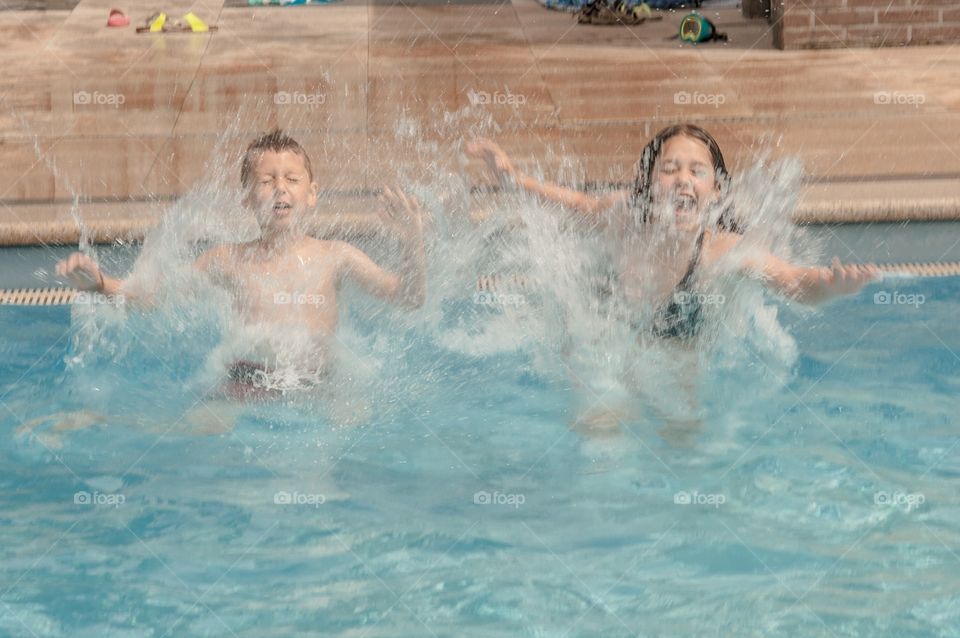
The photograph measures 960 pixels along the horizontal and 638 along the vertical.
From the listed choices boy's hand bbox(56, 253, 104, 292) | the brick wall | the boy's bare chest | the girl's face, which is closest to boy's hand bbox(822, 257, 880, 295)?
the girl's face

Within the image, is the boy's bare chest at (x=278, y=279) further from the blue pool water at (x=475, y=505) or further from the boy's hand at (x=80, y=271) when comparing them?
the boy's hand at (x=80, y=271)

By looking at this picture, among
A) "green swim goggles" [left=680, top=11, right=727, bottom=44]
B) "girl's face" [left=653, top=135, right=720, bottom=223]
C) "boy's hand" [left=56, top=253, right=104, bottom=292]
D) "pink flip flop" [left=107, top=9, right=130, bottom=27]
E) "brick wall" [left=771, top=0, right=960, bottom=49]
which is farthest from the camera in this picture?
"pink flip flop" [left=107, top=9, right=130, bottom=27]

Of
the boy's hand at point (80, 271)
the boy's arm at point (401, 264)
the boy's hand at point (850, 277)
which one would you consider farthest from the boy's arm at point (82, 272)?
the boy's hand at point (850, 277)

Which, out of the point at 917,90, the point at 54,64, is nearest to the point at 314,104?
the point at 54,64

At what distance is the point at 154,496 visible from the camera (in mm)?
4395

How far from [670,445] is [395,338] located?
116cm

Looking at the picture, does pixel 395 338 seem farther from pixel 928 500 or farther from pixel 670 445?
pixel 928 500

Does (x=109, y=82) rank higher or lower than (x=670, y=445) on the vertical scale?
higher

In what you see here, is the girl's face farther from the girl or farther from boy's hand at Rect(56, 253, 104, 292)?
boy's hand at Rect(56, 253, 104, 292)

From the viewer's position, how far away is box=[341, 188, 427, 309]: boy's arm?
4.42 m

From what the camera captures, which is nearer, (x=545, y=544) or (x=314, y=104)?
(x=545, y=544)

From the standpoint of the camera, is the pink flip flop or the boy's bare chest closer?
the boy's bare chest

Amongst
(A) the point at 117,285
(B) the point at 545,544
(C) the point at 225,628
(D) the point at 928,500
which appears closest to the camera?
(C) the point at 225,628

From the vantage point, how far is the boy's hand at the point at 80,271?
4.30m
